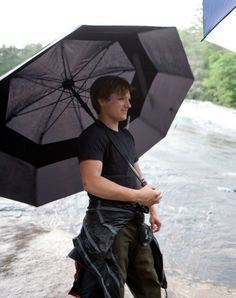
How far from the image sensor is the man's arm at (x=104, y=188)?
75.5 inches

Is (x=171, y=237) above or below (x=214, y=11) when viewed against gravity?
below

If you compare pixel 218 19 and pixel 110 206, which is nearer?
pixel 110 206

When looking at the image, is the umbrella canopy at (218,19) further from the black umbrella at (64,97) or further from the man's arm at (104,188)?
the man's arm at (104,188)

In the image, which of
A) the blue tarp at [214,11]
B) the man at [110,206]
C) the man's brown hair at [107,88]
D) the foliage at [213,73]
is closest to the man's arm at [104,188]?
the man at [110,206]

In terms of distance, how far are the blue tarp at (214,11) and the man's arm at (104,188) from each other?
3.94ft

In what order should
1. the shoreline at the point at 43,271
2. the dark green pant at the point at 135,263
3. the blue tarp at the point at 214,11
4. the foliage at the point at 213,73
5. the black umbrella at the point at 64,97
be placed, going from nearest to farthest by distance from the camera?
the dark green pant at the point at 135,263, the black umbrella at the point at 64,97, the blue tarp at the point at 214,11, the shoreline at the point at 43,271, the foliage at the point at 213,73

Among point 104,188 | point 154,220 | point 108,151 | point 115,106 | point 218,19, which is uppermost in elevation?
point 218,19

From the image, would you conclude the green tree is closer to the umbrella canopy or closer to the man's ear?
the umbrella canopy

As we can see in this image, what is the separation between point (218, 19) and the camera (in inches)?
97.9

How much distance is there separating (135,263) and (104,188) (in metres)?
0.51

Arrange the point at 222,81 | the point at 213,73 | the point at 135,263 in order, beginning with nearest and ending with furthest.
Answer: the point at 135,263
the point at 222,81
the point at 213,73

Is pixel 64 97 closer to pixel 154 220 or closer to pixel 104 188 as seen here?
pixel 104 188

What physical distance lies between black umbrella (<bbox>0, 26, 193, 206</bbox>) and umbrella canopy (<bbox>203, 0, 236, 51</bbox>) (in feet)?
0.86

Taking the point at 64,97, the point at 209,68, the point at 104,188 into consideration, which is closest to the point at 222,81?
the point at 209,68
